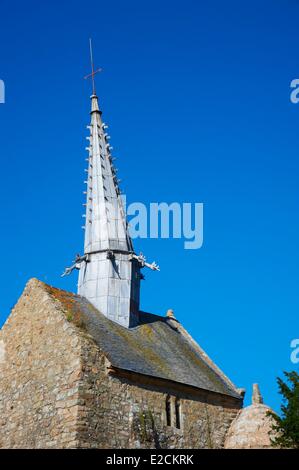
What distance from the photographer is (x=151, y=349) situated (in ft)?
107

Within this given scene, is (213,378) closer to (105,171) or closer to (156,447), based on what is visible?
(156,447)

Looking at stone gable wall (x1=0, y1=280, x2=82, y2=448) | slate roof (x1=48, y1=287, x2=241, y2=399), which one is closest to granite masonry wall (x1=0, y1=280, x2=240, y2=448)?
stone gable wall (x1=0, y1=280, x2=82, y2=448)

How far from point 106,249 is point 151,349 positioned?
564 cm

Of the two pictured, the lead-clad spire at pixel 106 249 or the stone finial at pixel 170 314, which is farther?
the stone finial at pixel 170 314

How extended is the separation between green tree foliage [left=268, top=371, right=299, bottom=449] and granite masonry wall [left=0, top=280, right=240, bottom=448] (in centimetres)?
457

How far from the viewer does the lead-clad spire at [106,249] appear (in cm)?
3447

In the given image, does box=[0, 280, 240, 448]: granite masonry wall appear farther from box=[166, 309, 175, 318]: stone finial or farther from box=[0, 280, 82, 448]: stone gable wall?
box=[166, 309, 175, 318]: stone finial

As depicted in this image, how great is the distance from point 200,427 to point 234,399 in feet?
→ 10.3

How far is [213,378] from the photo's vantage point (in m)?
34.1

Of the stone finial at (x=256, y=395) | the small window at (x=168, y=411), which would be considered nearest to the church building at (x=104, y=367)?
the small window at (x=168, y=411)

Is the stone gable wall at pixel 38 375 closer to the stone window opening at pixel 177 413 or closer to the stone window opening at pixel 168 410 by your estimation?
the stone window opening at pixel 168 410

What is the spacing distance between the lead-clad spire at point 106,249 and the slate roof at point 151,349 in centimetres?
85

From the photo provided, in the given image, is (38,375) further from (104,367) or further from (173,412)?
(173,412)
